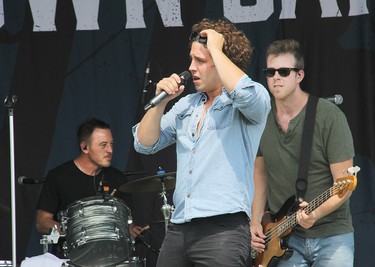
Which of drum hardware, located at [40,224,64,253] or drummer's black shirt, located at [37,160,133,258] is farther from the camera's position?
Answer: drummer's black shirt, located at [37,160,133,258]

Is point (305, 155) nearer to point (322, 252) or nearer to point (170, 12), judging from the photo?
point (322, 252)

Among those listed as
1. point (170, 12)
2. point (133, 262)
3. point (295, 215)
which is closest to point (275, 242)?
Answer: point (295, 215)

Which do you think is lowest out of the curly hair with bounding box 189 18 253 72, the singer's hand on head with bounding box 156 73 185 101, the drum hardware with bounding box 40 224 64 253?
the drum hardware with bounding box 40 224 64 253

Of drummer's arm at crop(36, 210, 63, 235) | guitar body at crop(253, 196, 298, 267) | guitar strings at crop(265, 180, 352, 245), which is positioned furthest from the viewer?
drummer's arm at crop(36, 210, 63, 235)

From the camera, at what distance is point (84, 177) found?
7.06 m

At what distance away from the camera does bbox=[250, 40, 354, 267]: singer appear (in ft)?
16.8

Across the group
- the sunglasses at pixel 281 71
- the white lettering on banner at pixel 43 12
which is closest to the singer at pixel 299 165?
the sunglasses at pixel 281 71

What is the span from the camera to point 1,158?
7.22 metres

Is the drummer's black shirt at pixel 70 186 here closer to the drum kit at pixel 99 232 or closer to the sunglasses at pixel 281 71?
the drum kit at pixel 99 232

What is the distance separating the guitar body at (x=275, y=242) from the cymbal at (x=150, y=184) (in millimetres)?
1122

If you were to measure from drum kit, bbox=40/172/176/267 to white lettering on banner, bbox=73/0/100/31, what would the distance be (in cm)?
140

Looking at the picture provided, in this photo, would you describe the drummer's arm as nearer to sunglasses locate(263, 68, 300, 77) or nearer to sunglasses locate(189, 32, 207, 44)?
sunglasses locate(263, 68, 300, 77)

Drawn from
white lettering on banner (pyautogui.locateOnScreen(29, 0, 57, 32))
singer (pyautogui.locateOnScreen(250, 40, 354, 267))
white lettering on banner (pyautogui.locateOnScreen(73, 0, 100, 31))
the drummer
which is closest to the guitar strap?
singer (pyautogui.locateOnScreen(250, 40, 354, 267))

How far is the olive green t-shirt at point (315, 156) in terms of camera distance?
5152 millimetres
